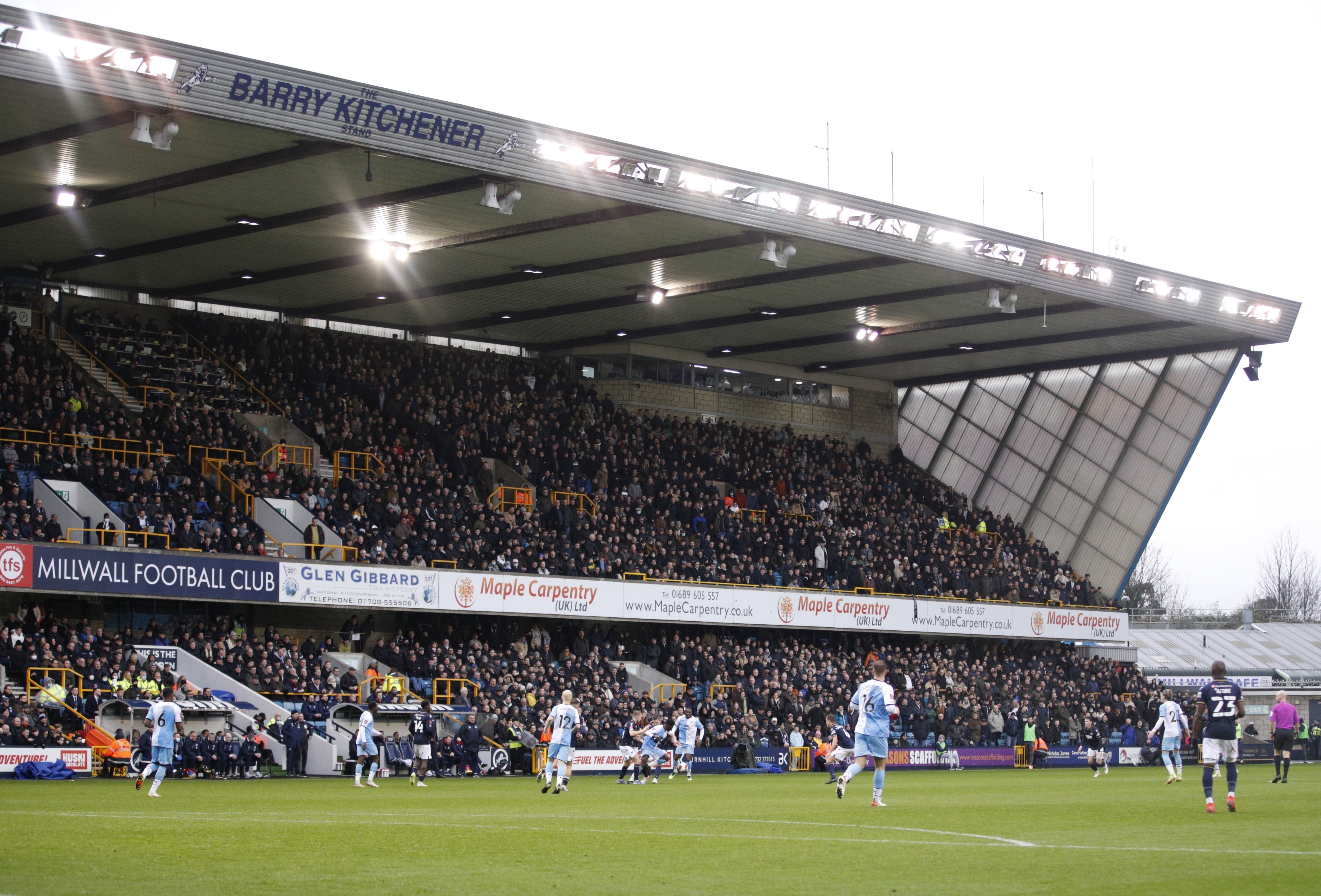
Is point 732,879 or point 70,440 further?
point 70,440

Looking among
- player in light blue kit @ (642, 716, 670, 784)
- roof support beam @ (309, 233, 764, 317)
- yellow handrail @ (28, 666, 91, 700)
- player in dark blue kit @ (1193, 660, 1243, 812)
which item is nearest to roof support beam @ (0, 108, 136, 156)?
yellow handrail @ (28, 666, 91, 700)

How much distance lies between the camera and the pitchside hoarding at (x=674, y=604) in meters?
37.9

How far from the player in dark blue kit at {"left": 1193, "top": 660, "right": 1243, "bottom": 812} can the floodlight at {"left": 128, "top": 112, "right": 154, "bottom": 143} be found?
69.2ft

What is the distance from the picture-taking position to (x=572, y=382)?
177 feet

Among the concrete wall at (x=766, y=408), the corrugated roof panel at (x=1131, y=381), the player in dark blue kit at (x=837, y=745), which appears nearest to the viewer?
the player in dark blue kit at (x=837, y=745)

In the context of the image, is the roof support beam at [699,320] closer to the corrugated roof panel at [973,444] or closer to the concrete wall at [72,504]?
the corrugated roof panel at [973,444]

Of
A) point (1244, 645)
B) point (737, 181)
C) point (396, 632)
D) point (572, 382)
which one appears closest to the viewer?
point (737, 181)

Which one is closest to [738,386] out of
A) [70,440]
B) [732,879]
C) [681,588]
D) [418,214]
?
[681,588]

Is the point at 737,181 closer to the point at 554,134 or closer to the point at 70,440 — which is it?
the point at 554,134

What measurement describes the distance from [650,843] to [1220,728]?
25.1 ft

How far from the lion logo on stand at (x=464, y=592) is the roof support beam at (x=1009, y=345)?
72.9ft

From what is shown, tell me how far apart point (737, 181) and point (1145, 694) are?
1180 inches

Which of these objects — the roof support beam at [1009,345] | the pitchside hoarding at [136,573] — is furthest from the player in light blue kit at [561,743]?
the roof support beam at [1009,345]

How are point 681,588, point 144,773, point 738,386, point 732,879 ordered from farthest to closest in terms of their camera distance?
point 738,386 → point 681,588 → point 144,773 → point 732,879
